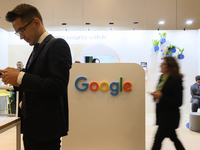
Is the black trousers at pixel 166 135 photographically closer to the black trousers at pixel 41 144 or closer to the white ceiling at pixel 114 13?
the black trousers at pixel 41 144

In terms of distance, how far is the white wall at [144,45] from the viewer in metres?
6.30

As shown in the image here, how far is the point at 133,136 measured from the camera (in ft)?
9.40

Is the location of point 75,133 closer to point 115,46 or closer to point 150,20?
point 115,46

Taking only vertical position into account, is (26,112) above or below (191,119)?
above

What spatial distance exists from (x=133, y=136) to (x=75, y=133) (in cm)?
84

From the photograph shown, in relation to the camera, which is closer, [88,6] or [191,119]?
[191,119]

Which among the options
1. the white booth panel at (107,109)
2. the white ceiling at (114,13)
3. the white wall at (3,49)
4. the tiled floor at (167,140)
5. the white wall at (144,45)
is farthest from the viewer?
the white wall at (144,45)

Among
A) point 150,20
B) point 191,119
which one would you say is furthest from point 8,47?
point 191,119

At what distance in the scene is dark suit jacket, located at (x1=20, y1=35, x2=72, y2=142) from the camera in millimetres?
983

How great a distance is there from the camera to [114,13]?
579 cm

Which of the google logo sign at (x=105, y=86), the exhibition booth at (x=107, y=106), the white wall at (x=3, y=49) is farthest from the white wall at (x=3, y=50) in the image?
the google logo sign at (x=105, y=86)

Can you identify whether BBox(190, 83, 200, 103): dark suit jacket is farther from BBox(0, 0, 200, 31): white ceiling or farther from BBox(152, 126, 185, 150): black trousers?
BBox(152, 126, 185, 150): black trousers

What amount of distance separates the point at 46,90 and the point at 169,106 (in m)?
1.69

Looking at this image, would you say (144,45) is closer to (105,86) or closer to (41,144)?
(105,86)
